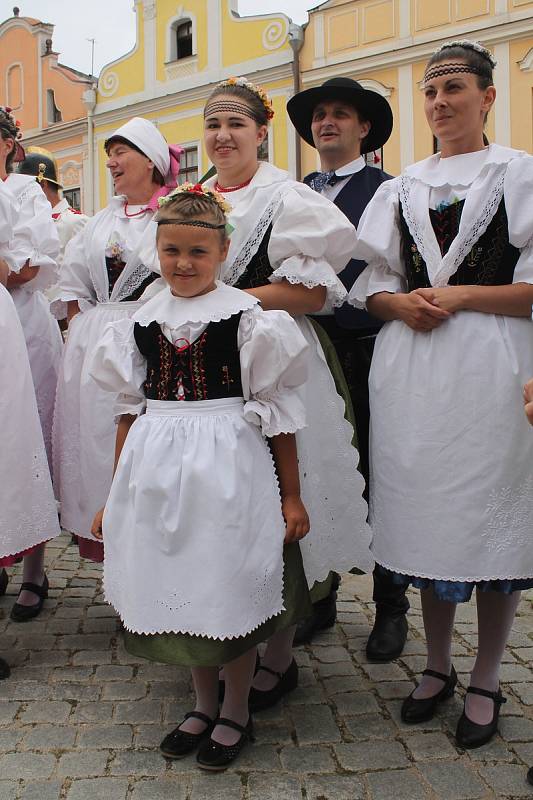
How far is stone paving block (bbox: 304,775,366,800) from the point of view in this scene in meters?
2.30

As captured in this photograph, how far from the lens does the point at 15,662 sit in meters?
3.28

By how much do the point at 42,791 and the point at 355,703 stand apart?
3.67ft

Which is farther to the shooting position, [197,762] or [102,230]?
[102,230]

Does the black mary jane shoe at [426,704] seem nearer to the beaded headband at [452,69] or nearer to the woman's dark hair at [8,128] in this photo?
the beaded headband at [452,69]

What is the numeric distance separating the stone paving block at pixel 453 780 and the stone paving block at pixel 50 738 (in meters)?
1.11

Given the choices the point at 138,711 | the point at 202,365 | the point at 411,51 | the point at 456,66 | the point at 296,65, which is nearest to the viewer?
the point at 202,365

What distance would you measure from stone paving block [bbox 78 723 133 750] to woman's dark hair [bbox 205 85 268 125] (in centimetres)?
211

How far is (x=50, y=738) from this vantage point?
2633 millimetres

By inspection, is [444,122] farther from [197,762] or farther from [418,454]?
[197,762]

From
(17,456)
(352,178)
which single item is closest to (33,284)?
(17,456)

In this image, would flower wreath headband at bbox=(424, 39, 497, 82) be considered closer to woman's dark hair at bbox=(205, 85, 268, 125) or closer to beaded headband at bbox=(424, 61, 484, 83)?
beaded headband at bbox=(424, 61, 484, 83)

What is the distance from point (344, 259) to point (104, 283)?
1.23m

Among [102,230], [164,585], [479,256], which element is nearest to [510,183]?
[479,256]

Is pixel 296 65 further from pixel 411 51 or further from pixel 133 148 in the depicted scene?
pixel 133 148
